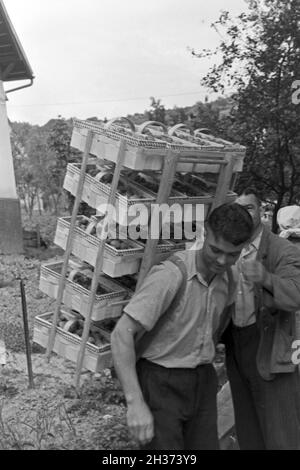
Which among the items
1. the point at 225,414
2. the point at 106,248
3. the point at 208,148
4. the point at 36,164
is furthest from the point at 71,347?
the point at 36,164

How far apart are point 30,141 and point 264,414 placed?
23.4 metres

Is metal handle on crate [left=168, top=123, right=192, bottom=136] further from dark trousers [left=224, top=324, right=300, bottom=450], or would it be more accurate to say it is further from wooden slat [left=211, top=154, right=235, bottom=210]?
dark trousers [left=224, top=324, right=300, bottom=450]

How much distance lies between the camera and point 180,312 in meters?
2.27

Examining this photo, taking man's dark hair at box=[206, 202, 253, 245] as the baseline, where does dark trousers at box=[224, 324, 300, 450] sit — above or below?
below

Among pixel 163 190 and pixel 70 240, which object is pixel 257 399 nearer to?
pixel 163 190

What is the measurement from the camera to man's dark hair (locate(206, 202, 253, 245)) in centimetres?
224

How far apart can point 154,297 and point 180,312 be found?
0.15 metres

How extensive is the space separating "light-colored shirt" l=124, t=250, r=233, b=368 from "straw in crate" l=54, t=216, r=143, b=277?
1.26m

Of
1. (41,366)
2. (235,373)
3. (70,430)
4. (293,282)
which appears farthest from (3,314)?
(293,282)

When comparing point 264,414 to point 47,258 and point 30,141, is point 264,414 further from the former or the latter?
point 30,141

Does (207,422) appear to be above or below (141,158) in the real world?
below

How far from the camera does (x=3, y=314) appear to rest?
21.7ft

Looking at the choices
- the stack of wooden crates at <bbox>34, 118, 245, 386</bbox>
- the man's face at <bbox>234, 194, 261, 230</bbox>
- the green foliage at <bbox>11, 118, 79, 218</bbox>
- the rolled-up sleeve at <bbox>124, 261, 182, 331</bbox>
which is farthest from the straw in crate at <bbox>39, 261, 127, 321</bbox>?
the green foliage at <bbox>11, 118, 79, 218</bbox>

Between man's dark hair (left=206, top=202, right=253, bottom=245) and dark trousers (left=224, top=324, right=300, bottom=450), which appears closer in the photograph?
man's dark hair (left=206, top=202, right=253, bottom=245)
